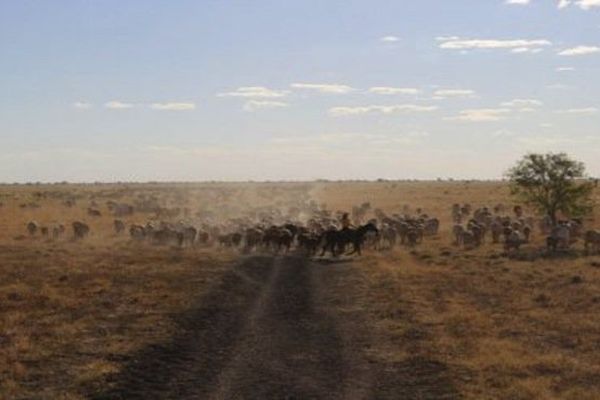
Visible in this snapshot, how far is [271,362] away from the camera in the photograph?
1739 cm

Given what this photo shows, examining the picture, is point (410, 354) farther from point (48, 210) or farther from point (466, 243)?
point (48, 210)

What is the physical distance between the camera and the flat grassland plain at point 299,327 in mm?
15703

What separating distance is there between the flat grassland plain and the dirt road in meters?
0.06

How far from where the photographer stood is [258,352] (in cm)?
1833

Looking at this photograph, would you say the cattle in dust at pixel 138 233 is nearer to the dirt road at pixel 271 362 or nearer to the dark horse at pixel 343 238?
the dark horse at pixel 343 238

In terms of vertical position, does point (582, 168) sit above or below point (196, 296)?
above

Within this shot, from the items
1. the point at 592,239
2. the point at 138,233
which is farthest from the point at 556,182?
the point at 138,233

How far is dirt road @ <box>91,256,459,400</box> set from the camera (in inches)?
596

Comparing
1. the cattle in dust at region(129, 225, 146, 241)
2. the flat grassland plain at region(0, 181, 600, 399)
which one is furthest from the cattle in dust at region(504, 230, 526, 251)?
the cattle in dust at region(129, 225, 146, 241)

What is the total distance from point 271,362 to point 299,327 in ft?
13.0

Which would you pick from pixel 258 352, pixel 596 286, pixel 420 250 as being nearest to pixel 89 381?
pixel 258 352

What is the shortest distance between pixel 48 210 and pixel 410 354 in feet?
217

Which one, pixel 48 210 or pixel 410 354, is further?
pixel 48 210

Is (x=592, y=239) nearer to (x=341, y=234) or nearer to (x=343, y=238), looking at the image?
(x=343, y=238)
